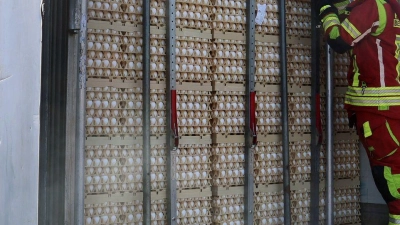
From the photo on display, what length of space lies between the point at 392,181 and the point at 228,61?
182 cm

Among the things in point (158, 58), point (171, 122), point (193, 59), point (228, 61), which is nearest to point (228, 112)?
point (228, 61)

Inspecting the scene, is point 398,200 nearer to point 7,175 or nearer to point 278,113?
point 278,113

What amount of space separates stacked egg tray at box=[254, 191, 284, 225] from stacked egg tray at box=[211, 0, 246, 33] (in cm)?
156

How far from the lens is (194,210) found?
615 cm

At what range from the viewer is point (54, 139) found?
5316 millimetres

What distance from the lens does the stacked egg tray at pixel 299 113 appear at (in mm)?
6820

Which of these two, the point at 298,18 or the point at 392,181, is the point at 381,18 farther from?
the point at 392,181

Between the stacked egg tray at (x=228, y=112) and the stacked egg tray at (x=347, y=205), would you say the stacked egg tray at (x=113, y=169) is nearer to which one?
the stacked egg tray at (x=228, y=112)

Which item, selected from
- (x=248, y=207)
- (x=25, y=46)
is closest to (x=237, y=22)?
(x=248, y=207)

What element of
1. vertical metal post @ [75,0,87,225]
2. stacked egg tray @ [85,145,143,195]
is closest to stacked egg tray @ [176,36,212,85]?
stacked egg tray @ [85,145,143,195]

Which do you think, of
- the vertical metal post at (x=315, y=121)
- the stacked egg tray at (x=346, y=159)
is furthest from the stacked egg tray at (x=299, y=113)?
the stacked egg tray at (x=346, y=159)

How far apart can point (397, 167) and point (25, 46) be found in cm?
366

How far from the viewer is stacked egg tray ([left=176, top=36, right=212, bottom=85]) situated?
19.9 ft

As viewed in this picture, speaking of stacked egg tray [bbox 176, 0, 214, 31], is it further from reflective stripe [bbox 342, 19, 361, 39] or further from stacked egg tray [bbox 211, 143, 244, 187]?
reflective stripe [bbox 342, 19, 361, 39]
